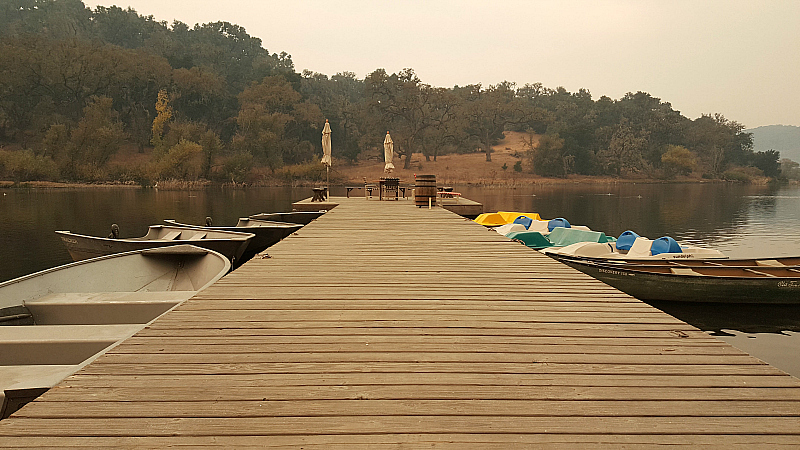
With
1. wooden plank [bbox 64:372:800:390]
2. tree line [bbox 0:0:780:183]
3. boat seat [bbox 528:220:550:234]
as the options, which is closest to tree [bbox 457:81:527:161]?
tree line [bbox 0:0:780:183]

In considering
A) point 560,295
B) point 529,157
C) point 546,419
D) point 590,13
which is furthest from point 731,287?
point 529,157

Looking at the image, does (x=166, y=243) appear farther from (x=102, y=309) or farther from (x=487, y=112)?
(x=487, y=112)

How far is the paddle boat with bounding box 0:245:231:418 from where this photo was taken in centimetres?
277

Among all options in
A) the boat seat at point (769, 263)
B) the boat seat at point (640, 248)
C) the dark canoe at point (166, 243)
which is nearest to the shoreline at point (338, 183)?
the dark canoe at point (166, 243)

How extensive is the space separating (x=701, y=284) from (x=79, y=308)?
850 centimetres

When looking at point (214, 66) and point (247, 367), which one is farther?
point (214, 66)

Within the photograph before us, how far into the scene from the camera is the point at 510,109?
69.7 m

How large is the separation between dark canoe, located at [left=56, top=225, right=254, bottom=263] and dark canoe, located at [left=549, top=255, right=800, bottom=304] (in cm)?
697

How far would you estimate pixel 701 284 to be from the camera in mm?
7793

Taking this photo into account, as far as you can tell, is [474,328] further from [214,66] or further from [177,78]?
[214,66]

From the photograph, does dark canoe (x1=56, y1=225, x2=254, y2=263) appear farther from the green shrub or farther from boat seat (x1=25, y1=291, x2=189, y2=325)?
the green shrub

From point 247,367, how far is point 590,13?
38.9 meters

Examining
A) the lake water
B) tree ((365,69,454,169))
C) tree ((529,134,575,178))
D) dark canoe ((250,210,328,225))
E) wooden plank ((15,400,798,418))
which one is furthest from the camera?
tree ((529,134,575,178))

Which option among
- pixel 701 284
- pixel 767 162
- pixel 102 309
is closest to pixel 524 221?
pixel 701 284
